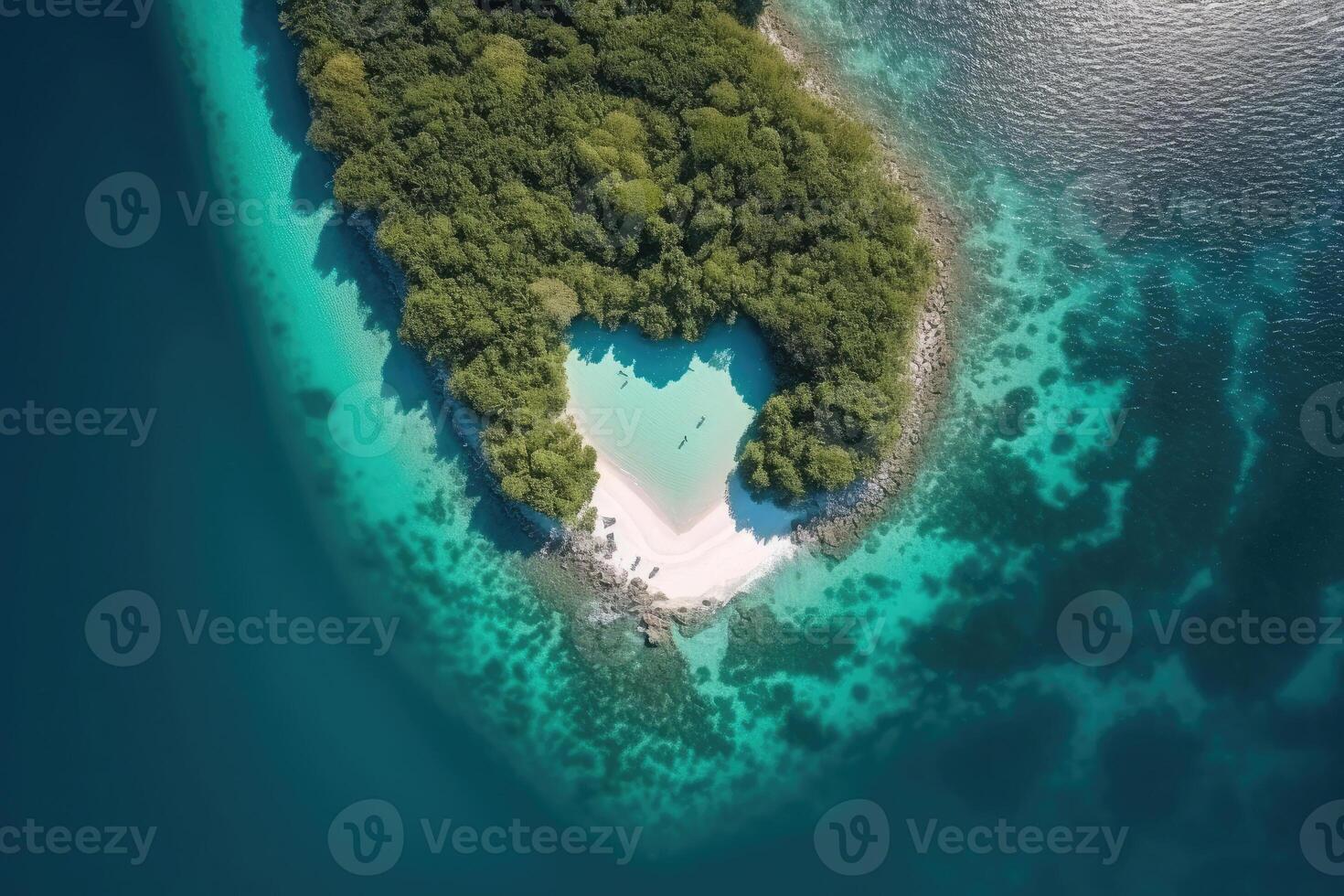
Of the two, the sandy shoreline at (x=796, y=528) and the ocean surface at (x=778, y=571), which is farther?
the sandy shoreline at (x=796, y=528)

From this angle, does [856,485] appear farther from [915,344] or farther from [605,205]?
[605,205]

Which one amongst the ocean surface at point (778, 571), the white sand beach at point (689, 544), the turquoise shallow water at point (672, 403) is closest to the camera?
the ocean surface at point (778, 571)

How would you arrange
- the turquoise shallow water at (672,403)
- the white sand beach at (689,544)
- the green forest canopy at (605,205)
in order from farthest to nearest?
1. the white sand beach at (689,544)
2. the turquoise shallow water at (672,403)
3. the green forest canopy at (605,205)

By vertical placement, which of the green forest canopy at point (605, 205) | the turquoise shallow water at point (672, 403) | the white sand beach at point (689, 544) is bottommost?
the white sand beach at point (689, 544)

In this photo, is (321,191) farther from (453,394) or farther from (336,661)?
(336,661)

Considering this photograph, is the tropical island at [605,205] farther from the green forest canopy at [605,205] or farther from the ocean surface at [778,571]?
the ocean surface at [778,571]

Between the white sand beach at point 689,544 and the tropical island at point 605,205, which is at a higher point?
the tropical island at point 605,205

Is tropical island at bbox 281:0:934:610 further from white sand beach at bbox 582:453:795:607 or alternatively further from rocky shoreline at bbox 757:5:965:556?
white sand beach at bbox 582:453:795:607

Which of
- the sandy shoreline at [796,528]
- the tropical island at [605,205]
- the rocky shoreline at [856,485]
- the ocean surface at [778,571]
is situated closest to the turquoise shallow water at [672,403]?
the ocean surface at [778,571]
